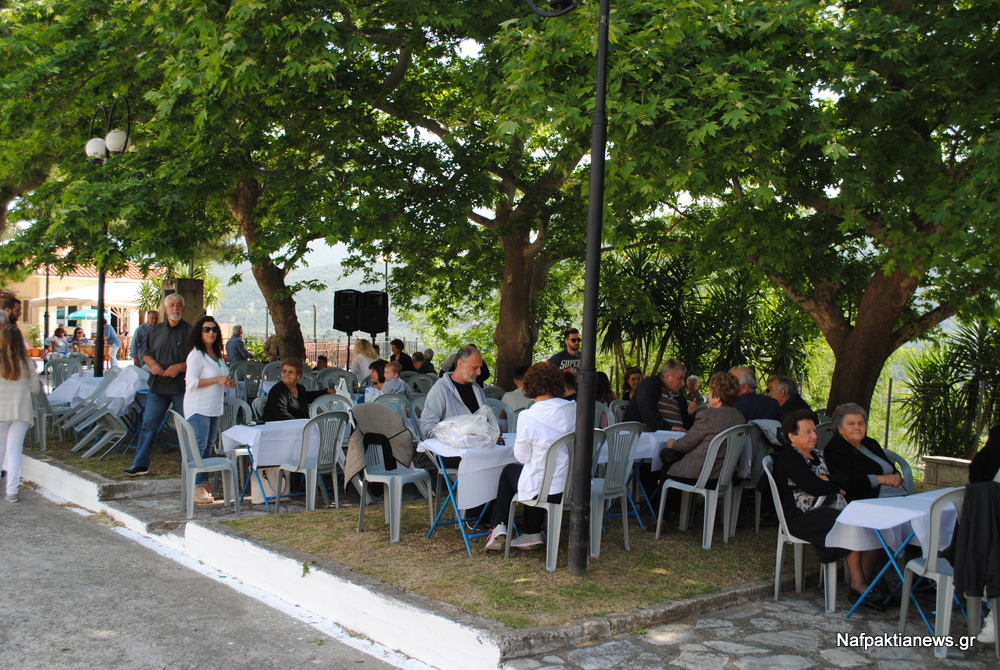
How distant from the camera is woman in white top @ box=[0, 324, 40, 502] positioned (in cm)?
750

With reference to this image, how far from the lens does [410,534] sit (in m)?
6.23

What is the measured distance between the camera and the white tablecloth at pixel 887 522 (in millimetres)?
4465

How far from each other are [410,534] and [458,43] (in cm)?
733

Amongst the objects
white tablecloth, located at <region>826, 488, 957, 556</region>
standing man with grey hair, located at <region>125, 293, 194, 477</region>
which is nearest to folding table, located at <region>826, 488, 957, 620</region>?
white tablecloth, located at <region>826, 488, 957, 556</region>

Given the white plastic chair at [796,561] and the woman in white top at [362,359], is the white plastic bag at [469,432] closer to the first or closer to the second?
the white plastic chair at [796,561]

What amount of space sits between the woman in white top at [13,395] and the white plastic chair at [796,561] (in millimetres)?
6187

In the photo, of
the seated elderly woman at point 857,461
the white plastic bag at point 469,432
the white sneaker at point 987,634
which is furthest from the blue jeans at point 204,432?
the white sneaker at point 987,634

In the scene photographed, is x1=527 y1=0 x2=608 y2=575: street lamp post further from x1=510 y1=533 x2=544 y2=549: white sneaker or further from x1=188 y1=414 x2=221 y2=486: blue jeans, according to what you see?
x1=188 y1=414 x2=221 y2=486: blue jeans

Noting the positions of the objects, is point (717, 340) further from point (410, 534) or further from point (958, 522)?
point (958, 522)

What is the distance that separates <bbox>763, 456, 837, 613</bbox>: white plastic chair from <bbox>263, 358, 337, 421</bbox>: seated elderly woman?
3884mm

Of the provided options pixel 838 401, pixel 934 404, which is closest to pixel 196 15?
pixel 838 401

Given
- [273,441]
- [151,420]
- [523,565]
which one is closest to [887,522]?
[523,565]

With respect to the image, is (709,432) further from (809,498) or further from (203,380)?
(203,380)

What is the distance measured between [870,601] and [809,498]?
0.66 m
